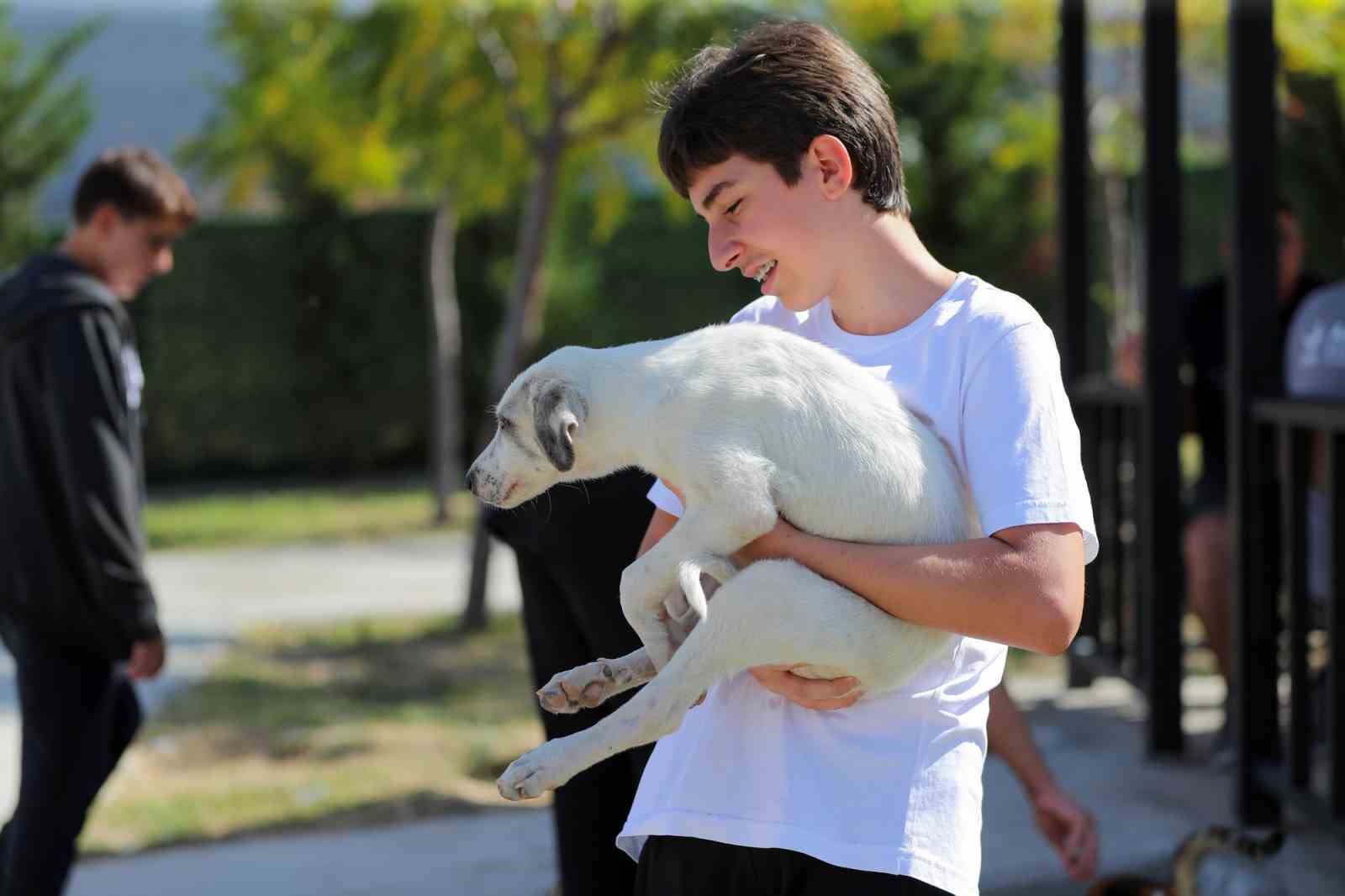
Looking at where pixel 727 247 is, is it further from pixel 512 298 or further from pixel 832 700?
pixel 512 298

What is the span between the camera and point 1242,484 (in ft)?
14.7

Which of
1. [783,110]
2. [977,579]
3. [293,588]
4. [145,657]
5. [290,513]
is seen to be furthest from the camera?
[290,513]

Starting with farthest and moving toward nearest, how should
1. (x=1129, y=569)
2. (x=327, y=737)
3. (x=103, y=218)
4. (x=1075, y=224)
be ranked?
(x=327, y=737) < (x=1075, y=224) < (x=1129, y=569) < (x=103, y=218)

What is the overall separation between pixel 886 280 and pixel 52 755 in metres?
2.50

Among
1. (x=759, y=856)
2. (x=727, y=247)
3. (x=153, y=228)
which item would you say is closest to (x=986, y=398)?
(x=727, y=247)

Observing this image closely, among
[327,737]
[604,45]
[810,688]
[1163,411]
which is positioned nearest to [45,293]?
[810,688]

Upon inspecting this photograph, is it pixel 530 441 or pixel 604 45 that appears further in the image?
pixel 604 45

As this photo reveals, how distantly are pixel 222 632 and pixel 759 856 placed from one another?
26.1 feet

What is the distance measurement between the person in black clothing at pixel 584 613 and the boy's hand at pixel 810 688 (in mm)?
621

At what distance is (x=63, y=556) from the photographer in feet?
11.9

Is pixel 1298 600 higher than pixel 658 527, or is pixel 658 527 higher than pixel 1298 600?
pixel 658 527

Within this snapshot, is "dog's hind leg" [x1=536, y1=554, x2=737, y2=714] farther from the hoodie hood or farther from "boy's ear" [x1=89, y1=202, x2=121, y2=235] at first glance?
"boy's ear" [x1=89, y1=202, x2=121, y2=235]

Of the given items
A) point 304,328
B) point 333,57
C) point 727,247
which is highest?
point 333,57

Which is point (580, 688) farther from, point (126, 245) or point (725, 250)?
point (126, 245)
